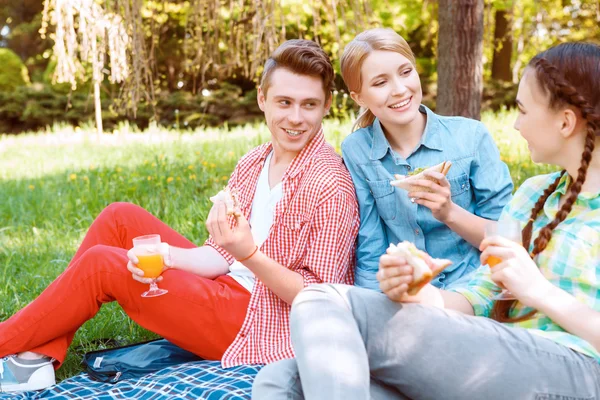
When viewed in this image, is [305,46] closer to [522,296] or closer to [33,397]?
[522,296]

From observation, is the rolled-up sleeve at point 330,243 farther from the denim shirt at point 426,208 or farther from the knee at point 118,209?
the knee at point 118,209

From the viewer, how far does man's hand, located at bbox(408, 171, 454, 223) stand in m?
2.61

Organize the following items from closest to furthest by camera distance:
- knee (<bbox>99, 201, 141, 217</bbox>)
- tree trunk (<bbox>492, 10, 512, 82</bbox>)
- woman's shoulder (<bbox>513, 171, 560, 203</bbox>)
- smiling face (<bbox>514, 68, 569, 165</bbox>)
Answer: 1. smiling face (<bbox>514, 68, 569, 165</bbox>)
2. woman's shoulder (<bbox>513, 171, 560, 203</bbox>)
3. knee (<bbox>99, 201, 141, 217</bbox>)
4. tree trunk (<bbox>492, 10, 512, 82</bbox>)

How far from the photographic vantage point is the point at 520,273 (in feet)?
6.31

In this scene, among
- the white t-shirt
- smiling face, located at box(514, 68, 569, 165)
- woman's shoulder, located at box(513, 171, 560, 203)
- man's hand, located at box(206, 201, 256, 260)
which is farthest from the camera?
the white t-shirt

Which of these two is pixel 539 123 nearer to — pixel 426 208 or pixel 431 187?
pixel 431 187

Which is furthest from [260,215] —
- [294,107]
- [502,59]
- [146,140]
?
[502,59]

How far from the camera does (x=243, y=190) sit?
3.16 metres

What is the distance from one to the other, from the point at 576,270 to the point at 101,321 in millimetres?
2472

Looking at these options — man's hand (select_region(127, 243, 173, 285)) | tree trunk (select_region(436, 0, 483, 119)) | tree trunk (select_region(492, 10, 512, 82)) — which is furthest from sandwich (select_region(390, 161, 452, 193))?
tree trunk (select_region(492, 10, 512, 82))

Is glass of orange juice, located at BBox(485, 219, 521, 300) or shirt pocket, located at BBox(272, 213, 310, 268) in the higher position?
glass of orange juice, located at BBox(485, 219, 521, 300)

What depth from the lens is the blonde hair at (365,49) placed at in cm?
280

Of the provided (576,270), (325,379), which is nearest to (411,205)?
(576,270)

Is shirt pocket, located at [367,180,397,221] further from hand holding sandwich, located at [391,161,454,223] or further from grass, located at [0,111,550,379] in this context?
grass, located at [0,111,550,379]
